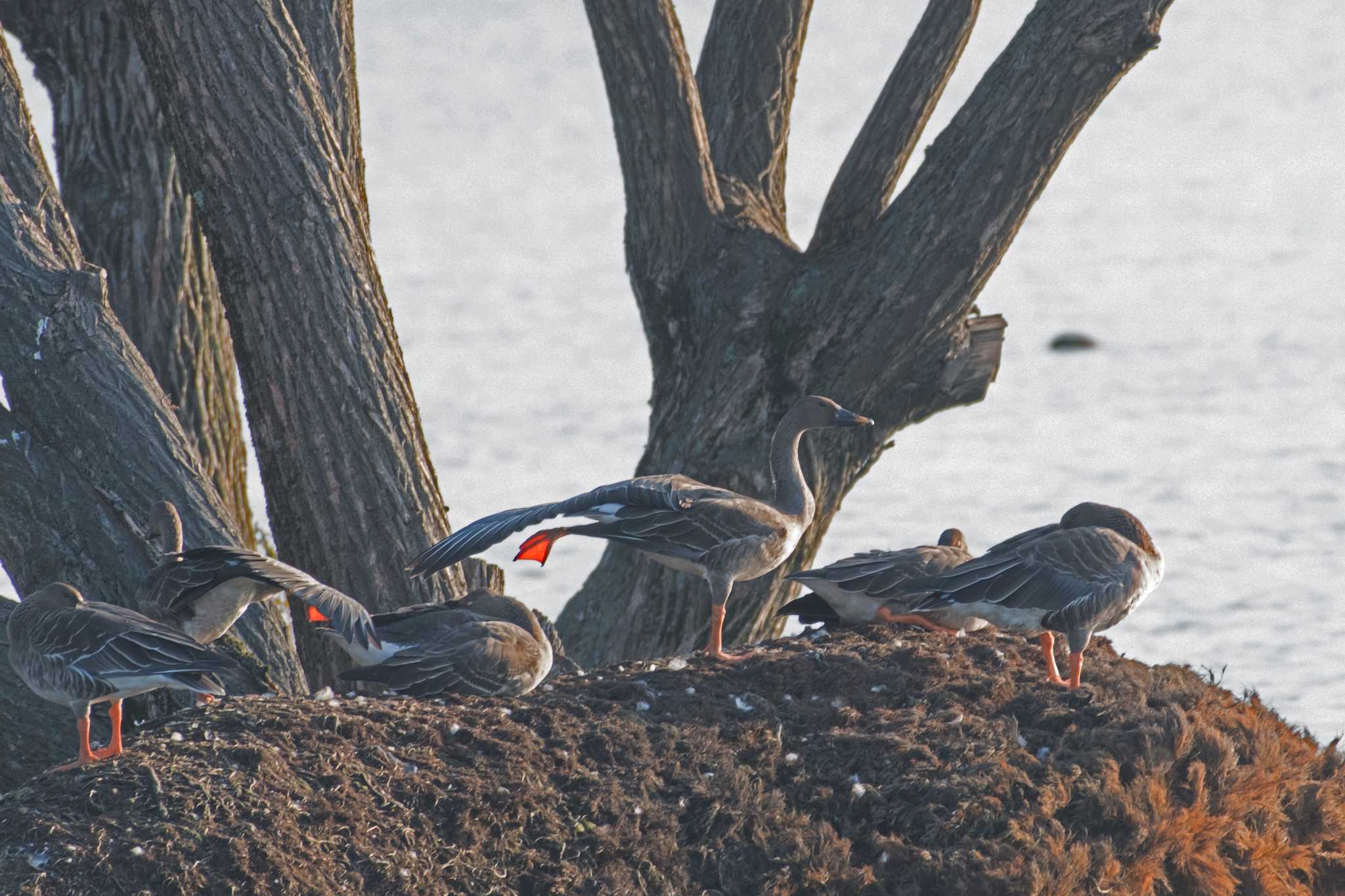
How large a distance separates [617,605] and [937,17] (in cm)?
348

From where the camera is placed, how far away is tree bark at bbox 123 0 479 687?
6852mm

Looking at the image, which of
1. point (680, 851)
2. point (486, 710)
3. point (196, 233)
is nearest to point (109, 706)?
point (486, 710)

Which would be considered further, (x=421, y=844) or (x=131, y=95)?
(x=131, y=95)

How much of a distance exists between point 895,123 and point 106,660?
490cm

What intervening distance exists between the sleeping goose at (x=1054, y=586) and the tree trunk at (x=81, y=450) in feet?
9.65

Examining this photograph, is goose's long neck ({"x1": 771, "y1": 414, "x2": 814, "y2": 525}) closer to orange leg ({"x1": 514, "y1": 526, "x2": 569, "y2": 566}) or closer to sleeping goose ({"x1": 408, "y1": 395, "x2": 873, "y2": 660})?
sleeping goose ({"x1": 408, "y1": 395, "x2": 873, "y2": 660})

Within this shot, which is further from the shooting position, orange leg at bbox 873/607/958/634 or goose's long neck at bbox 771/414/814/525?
goose's long neck at bbox 771/414/814/525

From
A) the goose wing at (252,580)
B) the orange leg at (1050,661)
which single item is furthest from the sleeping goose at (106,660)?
the orange leg at (1050,661)

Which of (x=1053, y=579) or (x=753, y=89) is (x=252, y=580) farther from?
(x=753, y=89)

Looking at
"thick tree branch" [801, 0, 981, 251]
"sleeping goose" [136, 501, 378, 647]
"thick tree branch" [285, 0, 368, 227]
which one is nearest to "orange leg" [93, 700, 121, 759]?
"sleeping goose" [136, 501, 378, 647]

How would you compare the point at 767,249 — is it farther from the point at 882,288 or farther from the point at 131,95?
the point at 131,95

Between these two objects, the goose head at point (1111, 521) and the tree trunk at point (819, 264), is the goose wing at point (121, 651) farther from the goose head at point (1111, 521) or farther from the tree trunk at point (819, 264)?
the goose head at point (1111, 521)

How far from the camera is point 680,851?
5.57 meters

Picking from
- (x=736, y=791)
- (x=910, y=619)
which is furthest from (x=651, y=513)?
(x=736, y=791)
